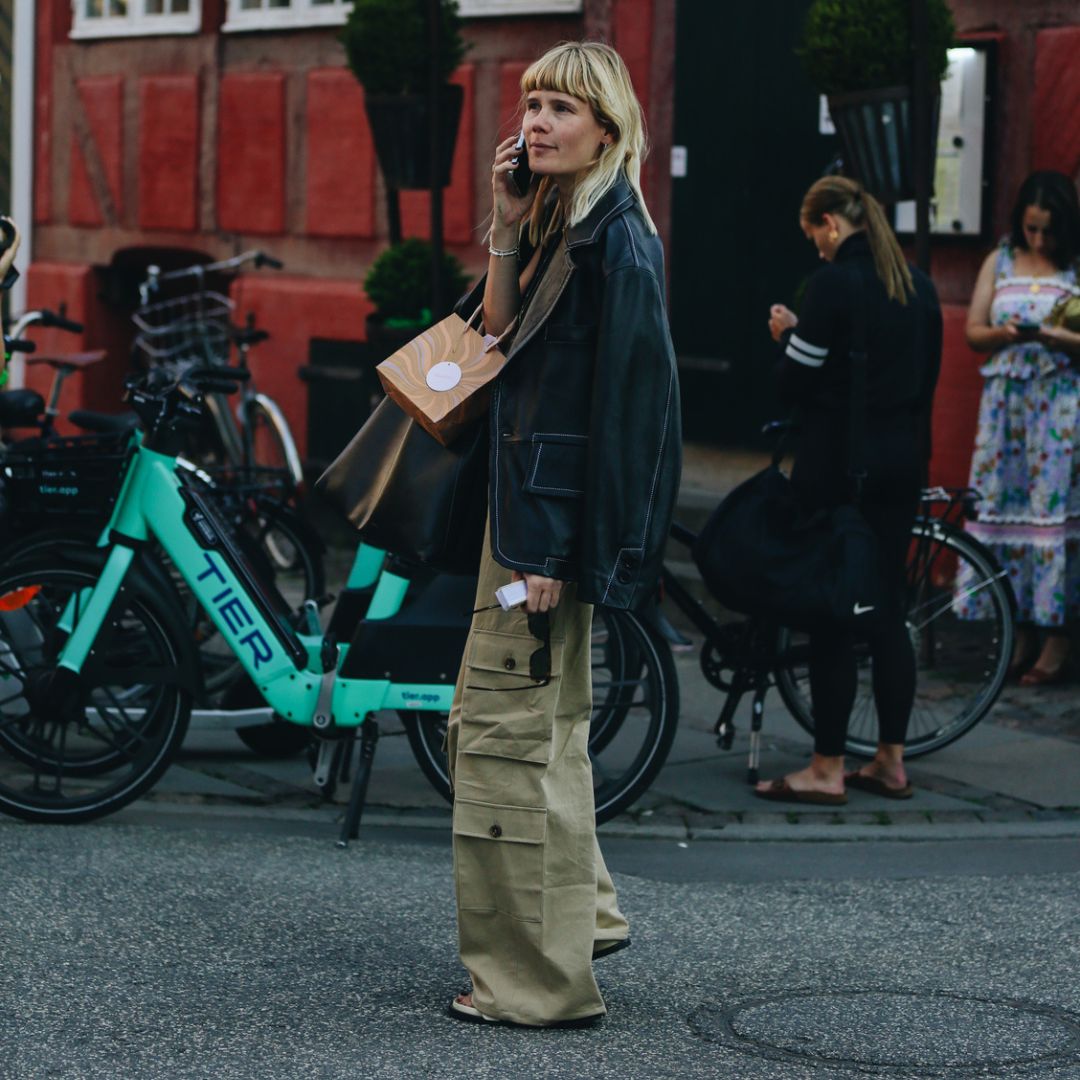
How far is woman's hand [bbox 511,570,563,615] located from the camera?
13.7ft

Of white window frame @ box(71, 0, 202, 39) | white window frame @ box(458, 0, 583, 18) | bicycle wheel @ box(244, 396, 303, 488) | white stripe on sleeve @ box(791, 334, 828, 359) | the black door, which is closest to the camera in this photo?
white stripe on sleeve @ box(791, 334, 828, 359)

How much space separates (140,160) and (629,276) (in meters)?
10.7

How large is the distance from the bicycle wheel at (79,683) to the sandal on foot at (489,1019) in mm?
1776

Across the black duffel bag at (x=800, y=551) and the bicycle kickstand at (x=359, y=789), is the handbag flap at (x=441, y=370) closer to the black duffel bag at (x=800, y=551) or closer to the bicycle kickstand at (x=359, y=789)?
the bicycle kickstand at (x=359, y=789)

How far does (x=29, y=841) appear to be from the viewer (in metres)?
5.80

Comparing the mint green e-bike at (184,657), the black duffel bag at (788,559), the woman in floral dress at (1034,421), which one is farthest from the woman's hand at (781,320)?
the woman in floral dress at (1034,421)

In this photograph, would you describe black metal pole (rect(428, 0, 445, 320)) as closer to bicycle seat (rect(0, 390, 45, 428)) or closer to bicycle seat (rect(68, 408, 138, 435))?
bicycle seat (rect(0, 390, 45, 428))

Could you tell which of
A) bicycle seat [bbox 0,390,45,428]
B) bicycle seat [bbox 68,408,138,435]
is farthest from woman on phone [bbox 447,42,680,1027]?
bicycle seat [bbox 0,390,45,428]

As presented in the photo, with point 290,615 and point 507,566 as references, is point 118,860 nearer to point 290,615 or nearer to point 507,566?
point 290,615

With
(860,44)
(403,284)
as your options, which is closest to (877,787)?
(860,44)

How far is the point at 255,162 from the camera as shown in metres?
13.4

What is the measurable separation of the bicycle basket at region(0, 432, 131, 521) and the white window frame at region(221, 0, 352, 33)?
6.66 m

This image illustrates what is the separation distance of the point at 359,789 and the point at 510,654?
168 cm

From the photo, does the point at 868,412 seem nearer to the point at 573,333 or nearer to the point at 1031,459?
the point at 1031,459
